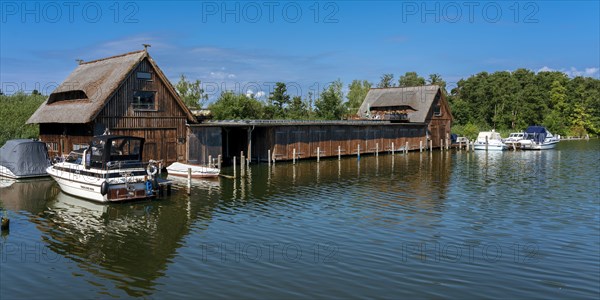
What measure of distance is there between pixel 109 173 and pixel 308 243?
11.8 metres

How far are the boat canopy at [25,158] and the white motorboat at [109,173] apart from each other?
762 centimetres

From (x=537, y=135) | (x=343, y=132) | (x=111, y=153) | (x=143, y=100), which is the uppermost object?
(x=143, y=100)

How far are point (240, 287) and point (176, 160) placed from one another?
25.1 meters

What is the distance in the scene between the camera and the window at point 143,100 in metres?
33.9

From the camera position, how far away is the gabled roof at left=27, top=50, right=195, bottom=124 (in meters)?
32.2

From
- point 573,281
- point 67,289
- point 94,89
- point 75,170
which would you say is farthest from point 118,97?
point 573,281

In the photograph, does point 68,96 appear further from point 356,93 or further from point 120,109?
point 356,93

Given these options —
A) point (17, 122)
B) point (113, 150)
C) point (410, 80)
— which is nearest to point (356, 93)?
point (410, 80)

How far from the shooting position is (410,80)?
401ft

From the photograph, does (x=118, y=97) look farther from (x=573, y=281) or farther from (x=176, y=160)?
(x=573, y=281)

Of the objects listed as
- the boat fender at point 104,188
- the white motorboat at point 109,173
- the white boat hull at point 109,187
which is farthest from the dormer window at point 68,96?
the boat fender at point 104,188

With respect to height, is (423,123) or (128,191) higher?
(423,123)

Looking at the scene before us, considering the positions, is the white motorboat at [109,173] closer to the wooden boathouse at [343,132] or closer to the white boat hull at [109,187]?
the white boat hull at [109,187]

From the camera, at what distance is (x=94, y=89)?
3347 centimetres
